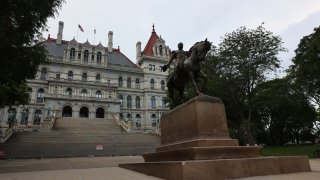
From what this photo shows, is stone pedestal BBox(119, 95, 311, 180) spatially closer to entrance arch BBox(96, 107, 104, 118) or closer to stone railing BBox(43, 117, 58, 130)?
stone railing BBox(43, 117, 58, 130)

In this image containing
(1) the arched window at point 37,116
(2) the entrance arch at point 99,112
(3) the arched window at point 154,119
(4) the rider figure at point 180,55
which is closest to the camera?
(4) the rider figure at point 180,55

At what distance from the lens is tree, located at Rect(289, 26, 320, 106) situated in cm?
2289

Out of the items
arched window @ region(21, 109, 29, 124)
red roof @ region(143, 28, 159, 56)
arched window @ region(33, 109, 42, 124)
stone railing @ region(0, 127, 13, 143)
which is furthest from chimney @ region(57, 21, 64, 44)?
stone railing @ region(0, 127, 13, 143)

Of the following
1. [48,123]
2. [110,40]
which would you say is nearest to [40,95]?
[48,123]

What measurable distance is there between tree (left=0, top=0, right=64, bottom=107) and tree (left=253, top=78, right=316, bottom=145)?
25.7m

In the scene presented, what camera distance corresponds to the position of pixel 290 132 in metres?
50.2

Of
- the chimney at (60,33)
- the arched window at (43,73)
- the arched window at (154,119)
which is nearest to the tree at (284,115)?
the arched window at (154,119)

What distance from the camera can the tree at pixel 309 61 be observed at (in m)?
22.9

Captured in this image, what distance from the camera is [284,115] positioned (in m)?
45.0

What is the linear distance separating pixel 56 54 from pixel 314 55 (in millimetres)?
49071

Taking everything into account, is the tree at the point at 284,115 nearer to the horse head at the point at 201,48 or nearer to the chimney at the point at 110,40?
the horse head at the point at 201,48

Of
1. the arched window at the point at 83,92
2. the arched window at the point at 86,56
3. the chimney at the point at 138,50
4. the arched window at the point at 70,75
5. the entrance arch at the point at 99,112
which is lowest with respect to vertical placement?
the entrance arch at the point at 99,112

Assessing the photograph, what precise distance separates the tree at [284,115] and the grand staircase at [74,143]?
15593 mm

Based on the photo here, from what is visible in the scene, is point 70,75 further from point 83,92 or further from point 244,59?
point 244,59
